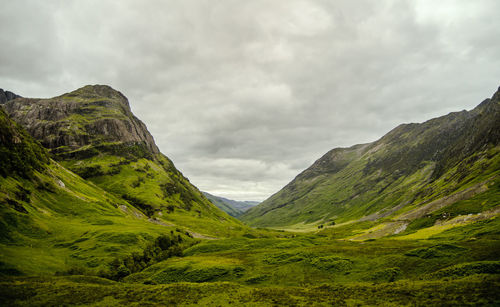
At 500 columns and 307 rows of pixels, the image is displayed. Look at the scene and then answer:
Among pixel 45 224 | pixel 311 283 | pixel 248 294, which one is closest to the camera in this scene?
pixel 248 294

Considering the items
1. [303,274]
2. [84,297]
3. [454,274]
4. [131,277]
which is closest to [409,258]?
[454,274]

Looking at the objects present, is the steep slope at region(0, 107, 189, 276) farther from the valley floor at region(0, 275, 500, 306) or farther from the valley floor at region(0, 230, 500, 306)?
the valley floor at region(0, 275, 500, 306)

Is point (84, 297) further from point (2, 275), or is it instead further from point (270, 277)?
point (270, 277)

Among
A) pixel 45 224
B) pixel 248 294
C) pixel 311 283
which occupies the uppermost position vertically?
pixel 45 224

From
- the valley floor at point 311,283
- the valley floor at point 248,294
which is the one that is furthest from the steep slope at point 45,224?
the valley floor at point 248,294

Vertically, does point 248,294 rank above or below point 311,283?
above

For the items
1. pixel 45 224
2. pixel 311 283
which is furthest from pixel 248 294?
pixel 45 224

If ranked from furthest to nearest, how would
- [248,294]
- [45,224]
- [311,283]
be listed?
1. [45,224]
2. [311,283]
3. [248,294]

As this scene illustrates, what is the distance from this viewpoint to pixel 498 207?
96.0 metres

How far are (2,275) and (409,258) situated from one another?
85018 mm

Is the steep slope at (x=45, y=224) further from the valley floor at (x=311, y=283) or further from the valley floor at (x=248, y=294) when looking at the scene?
the valley floor at (x=248, y=294)

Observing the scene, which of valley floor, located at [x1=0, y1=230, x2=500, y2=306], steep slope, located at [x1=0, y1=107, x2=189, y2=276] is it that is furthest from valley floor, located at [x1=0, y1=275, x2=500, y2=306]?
steep slope, located at [x1=0, y1=107, x2=189, y2=276]

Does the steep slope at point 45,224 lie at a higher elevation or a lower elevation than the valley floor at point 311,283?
higher

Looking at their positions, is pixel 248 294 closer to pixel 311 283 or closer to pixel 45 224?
pixel 311 283
